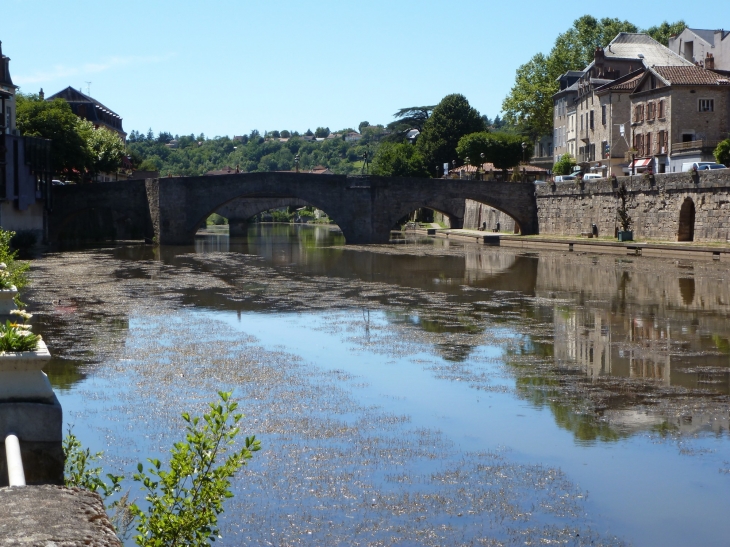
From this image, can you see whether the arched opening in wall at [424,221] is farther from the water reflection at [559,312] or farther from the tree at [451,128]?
the water reflection at [559,312]

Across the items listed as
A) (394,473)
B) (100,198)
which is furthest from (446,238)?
(394,473)

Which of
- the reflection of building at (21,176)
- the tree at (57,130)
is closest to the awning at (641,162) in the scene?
the tree at (57,130)

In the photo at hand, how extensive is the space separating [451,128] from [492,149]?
903 centimetres

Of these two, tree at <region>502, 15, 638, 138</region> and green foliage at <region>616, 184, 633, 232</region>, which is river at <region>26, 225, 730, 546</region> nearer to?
green foliage at <region>616, 184, 633, 232</region>

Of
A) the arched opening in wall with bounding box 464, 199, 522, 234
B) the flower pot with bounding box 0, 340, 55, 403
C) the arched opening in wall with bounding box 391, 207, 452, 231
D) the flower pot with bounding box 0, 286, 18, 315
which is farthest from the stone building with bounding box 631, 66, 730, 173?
the flower pot with bounding box 0, 340, 55, 403

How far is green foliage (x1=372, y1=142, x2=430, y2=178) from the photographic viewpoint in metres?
84.1

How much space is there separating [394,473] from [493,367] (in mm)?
5336

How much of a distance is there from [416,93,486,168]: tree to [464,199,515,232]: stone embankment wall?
12473 mm

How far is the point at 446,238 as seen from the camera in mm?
62719

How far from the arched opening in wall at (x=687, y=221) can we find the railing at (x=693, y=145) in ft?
33.6

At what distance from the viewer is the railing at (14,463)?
4.33 m

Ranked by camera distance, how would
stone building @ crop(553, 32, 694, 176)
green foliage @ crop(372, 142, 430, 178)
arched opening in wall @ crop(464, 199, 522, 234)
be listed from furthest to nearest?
green foliage @ crop(372, 142, 430, 178), arched opening in wall @ crop(464, 199, 522, 234), stone building @ crop(553, 32, 694, 176)

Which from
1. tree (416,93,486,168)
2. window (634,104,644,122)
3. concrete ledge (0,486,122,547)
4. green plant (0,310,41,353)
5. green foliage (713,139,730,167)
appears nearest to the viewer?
concrete ledge (0,486,122,547)

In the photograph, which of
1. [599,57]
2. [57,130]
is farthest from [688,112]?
[57,130]
